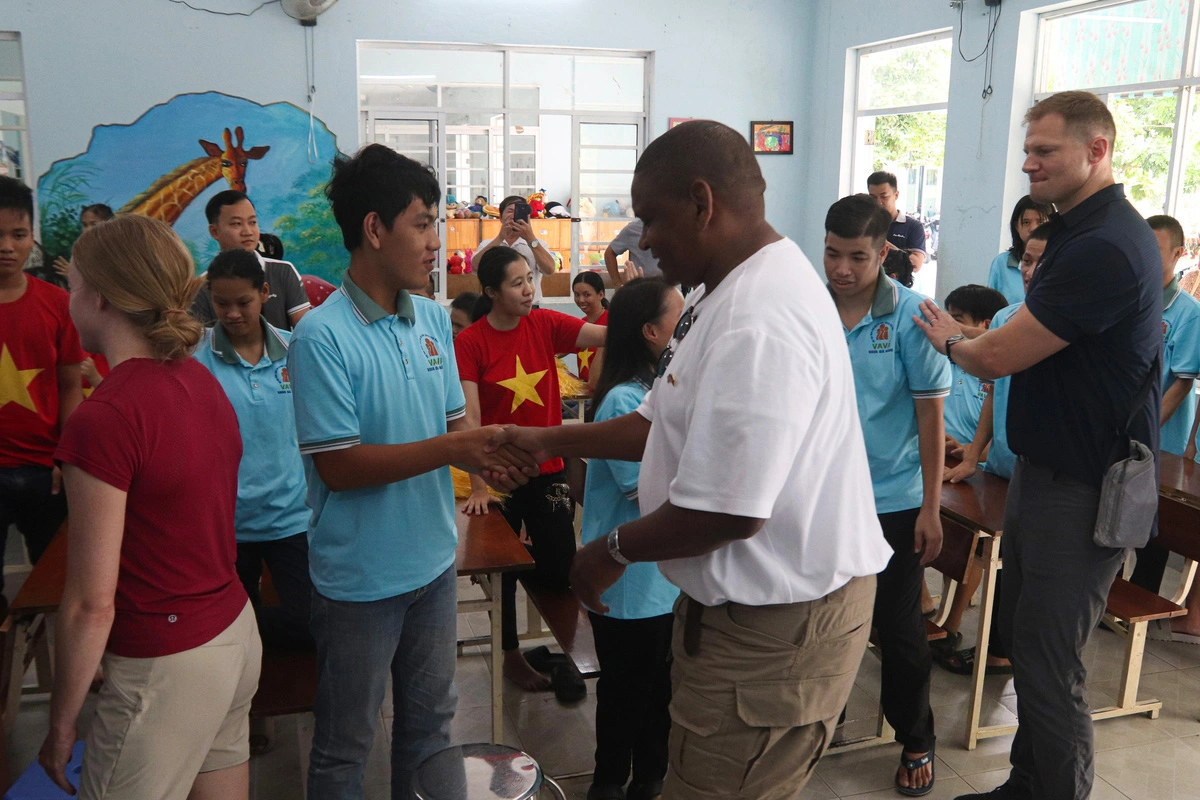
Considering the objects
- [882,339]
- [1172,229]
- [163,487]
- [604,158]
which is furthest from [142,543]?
[604,158]

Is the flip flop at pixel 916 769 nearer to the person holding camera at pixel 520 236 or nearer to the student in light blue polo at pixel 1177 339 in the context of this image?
the student in light blue polo at pixel 1177 339

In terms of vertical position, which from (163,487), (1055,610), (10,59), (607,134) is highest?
(10,59)

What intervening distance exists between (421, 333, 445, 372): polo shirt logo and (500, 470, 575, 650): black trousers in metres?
1.23

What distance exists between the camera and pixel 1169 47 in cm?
604

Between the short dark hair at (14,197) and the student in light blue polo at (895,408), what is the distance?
2.52 meters

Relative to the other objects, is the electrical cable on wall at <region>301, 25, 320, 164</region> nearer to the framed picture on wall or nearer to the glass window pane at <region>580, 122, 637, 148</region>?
the glass window pane at <region>580, 122, 637, 148</region>

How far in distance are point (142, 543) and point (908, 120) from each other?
8.03 meters

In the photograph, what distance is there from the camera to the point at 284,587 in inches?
107

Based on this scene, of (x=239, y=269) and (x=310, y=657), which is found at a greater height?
(x=239, y=269)

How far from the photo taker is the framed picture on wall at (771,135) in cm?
948

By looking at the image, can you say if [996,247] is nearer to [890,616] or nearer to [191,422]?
[890,616]

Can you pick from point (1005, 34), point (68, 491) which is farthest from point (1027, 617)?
point (1005, 34)

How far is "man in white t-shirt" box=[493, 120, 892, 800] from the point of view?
1.25 m

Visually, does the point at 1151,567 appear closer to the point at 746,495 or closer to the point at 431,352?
the point at 431,352
